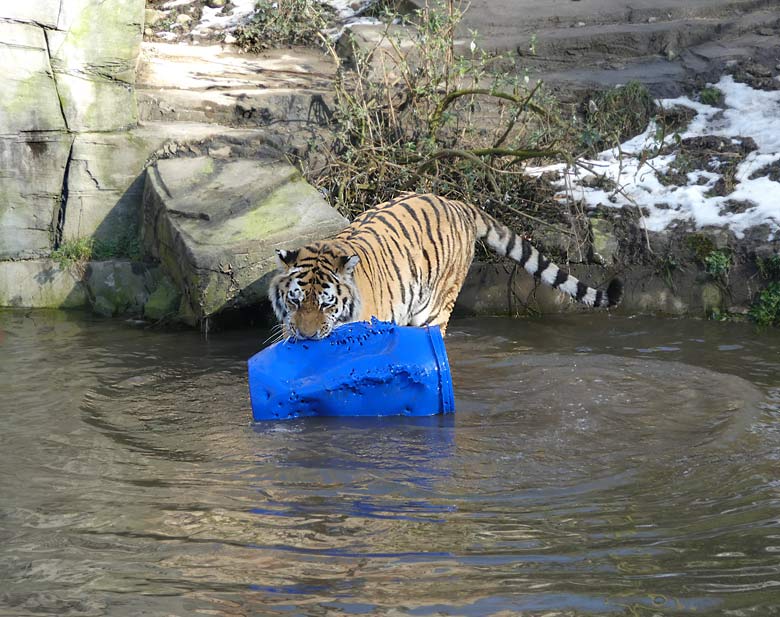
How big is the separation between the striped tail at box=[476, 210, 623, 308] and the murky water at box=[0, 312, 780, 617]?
39 centimetres

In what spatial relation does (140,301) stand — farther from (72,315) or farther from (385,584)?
(385,584)

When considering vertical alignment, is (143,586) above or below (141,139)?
below

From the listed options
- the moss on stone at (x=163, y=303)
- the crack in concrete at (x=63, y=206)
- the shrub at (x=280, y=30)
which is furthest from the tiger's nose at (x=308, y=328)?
the shrub at (x=280, y=30)

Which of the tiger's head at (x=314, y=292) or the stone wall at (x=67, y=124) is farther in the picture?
the stone wall at (x=67, y=124)

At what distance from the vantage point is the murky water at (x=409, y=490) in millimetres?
3379

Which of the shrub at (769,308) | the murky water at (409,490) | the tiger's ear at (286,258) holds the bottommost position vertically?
the murky water at (409,490)

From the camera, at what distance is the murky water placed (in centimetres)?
338

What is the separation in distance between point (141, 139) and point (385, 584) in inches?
215

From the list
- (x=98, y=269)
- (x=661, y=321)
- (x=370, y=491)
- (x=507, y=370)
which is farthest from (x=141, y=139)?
(x=370, y=491)

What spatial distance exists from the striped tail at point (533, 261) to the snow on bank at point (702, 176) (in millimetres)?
761

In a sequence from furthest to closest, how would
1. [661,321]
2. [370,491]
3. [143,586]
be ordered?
[661,321], [370,491], [143,586]

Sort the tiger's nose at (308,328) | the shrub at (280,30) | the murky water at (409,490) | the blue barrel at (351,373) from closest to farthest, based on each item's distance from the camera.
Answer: the murky water at (409,490)
the blue barrel at (351,373)
the tiger's nose at (308,328)
the shrub at (280,30)

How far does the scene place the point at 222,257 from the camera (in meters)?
6.71

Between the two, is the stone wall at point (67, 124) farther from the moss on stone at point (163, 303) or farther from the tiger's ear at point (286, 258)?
the tiger's ear at point (286, 258)
